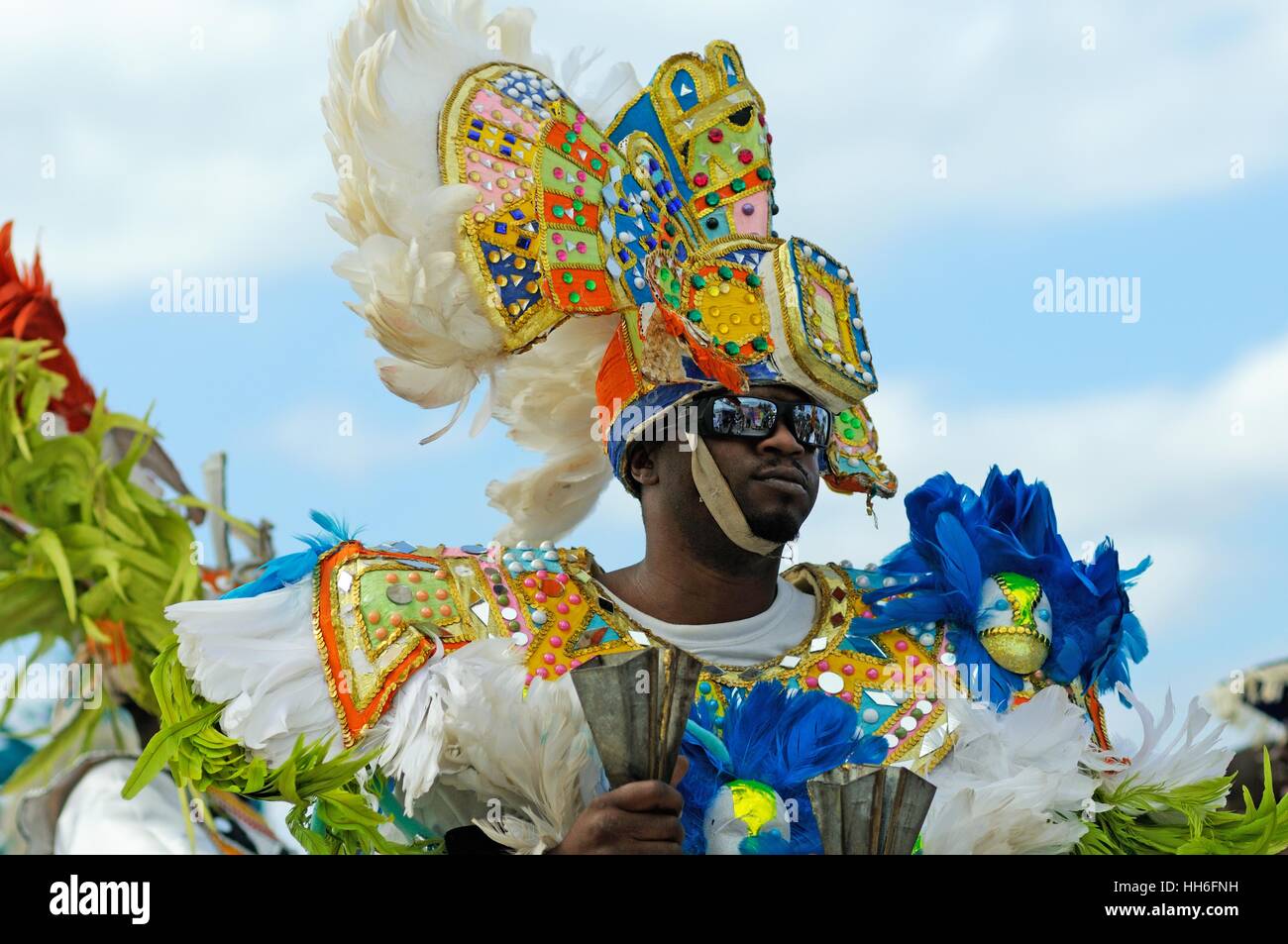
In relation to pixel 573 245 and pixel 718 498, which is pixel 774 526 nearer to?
pixel 718 498

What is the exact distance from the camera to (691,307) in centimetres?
526

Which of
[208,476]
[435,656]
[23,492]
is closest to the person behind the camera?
[435,656]

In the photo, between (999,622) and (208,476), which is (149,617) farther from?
(999,622)

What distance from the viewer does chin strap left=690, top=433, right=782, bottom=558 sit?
525cm

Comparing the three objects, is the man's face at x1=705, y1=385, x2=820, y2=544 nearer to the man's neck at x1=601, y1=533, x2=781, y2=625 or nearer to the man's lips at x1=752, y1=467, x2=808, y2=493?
the man's lips at x1=752, y1=467, x2=808, y2=493

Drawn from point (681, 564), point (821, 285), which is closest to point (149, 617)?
point (681, 564)

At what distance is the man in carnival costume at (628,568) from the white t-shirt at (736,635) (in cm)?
1

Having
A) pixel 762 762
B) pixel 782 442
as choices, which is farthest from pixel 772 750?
pixel 782 442

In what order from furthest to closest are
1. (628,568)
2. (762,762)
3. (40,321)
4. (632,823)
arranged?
(40,321)
(628,568)
(762,762)
(632,823)

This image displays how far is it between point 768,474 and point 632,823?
4.08ft

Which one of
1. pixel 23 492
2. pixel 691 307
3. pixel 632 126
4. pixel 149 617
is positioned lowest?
pixel 149 617

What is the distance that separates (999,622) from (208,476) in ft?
13.6

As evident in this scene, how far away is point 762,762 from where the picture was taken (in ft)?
15.9

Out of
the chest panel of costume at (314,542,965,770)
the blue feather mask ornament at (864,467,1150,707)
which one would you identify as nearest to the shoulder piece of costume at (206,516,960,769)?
the chest panel of costume at (314,542,965,770)
